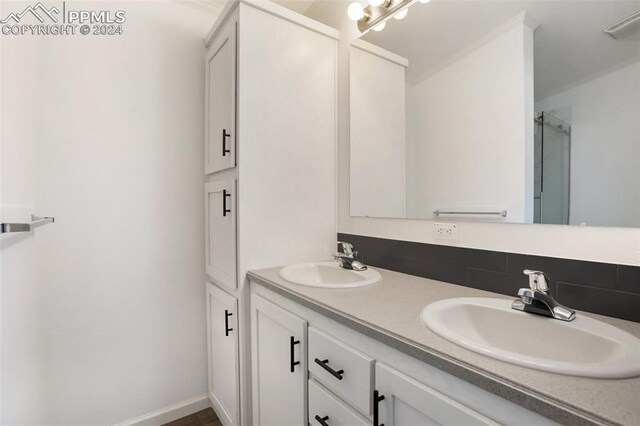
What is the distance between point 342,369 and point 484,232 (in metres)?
0.72

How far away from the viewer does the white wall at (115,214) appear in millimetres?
1454

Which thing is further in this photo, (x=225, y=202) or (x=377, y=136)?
(x=377, y=136)

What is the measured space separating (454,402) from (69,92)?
6.74 feet

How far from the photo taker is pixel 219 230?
1.64m

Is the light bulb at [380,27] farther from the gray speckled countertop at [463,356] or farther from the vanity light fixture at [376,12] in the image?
the gray speckled countertop at [463,356]

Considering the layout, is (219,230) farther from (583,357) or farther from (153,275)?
(583,357)

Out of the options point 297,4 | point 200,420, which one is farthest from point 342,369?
point 297,4

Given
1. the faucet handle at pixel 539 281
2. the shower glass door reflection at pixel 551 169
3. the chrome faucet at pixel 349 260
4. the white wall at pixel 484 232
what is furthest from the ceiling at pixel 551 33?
the chrome faucet at pixel 349 260

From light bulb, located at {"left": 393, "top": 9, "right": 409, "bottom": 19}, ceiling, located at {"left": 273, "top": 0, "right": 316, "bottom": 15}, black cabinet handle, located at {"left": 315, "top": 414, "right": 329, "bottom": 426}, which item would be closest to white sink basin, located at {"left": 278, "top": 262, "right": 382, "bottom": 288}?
black cabinet handle, located at {"left": 315, "top": 414, "right": 329, "bottom": 426}

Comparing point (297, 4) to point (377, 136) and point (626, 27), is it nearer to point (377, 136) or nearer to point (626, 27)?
point (377, 136)

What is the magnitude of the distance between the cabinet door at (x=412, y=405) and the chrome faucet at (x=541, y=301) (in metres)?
0.40

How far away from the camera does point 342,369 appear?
894 mm

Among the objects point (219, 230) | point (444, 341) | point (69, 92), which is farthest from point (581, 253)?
point (69, 92)

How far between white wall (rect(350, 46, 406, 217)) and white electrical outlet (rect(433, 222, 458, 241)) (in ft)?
0.68
